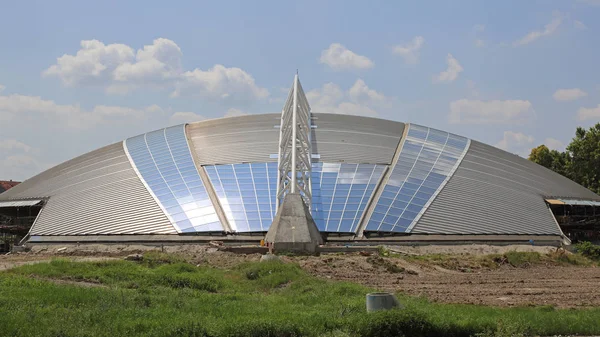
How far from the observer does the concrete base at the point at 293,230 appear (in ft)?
126

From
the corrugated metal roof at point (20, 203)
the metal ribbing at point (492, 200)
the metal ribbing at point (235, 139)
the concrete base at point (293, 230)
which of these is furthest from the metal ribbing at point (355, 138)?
the corrugated metal roof at point (20, 203)

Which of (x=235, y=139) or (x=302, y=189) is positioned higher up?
(x=235, y=139)

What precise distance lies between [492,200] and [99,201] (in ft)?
89.9

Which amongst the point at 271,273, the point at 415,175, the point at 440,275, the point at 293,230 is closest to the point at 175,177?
the point at 293,230

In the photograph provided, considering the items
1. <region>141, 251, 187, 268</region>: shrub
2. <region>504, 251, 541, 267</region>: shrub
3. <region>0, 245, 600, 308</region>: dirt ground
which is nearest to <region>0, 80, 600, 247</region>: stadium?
<region>0, 245, 600, 308</region>: dirt ground

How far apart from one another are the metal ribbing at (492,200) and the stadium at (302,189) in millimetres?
105

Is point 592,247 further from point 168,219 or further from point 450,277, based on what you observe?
point 168,219

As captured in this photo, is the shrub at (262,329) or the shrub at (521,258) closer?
the shrub at (262,329)

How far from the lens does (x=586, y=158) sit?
7462 cm

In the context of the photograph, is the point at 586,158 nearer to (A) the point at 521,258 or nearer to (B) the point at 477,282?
(A) the point at 521,258

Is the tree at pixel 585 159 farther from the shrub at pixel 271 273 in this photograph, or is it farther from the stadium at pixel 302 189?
the shrub at pixel 271 273

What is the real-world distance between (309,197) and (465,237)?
10.3m

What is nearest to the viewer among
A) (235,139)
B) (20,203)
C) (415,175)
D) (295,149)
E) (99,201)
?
(295,149)

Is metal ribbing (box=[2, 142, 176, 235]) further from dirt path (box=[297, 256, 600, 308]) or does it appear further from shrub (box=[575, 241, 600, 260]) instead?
shrub (box=[575, 241, 600, 260])
